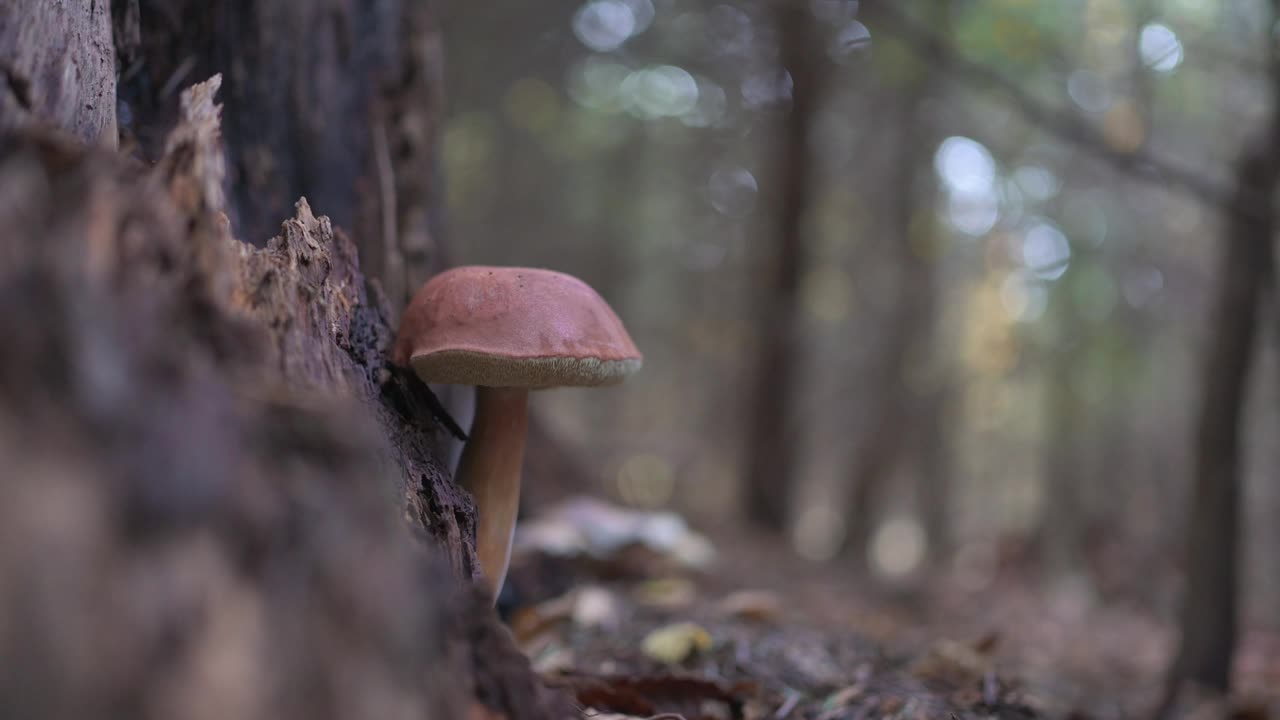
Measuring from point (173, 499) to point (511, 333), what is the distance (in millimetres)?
913

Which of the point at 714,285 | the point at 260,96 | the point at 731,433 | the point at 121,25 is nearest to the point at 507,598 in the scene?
the point at 260,96

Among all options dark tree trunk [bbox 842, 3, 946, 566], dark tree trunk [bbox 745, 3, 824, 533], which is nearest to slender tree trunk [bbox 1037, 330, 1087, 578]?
dark tree trunk [bbox 842, 3, 946, 566]

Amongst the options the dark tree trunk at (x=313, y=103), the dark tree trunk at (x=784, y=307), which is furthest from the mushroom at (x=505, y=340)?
the dark tree trunk at (x=784, y=307)

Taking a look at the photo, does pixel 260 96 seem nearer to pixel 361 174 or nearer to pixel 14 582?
pixel 361 174

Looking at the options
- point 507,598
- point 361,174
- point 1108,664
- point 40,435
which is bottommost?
point 1108,664

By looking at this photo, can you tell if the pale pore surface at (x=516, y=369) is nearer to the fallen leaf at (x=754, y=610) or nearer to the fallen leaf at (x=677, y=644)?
the fallen leaf at (x=677, y=644)

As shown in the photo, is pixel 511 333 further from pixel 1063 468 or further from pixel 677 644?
pixel 1063 468

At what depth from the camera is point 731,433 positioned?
13383 mm

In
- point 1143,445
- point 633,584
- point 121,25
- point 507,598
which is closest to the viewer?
point 121,25

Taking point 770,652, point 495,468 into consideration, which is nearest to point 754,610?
point 770,652

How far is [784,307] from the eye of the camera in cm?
770

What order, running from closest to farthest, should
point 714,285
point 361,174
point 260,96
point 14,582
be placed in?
point 14,582 → point 260,96 → point 361,174 → point 714,285

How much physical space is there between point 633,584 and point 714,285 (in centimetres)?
1096

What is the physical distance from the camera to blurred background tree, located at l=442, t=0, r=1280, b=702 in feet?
17.4
